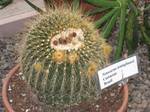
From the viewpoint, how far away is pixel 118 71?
77.0 inches

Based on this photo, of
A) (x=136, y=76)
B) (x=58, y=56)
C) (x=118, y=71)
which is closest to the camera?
(x=58, y=56)

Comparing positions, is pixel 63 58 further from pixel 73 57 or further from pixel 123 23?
pixel 123 23

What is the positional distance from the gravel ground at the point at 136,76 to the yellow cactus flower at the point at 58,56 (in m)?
0.75

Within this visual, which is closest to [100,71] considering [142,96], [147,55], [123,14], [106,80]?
[106,80]

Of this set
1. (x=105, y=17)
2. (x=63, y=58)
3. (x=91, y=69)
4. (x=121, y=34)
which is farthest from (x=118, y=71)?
(x=105, y=17)

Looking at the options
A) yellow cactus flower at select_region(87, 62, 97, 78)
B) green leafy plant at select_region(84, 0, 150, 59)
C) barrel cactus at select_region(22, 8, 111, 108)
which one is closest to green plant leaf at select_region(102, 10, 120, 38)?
green leafy plant at select_region(84, 0, 150, 59)

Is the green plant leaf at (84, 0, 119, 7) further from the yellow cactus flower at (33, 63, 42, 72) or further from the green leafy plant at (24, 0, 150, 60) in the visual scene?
A: the yellow cactus flower at (33, 63, 42, 72)

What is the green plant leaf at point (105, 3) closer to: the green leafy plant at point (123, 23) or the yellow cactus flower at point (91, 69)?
the green leafy plant at point (123, 23)

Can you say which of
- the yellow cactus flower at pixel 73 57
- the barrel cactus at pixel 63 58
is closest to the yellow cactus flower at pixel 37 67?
the barrel cactus at pixel 63 58

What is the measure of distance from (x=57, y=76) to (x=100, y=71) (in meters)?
0.18

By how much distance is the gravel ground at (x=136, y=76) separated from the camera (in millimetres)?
2587

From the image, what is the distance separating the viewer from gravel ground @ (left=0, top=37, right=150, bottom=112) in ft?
8.49

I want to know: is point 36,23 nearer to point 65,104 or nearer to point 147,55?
point 65,104

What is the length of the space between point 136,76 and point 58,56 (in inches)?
34.4
